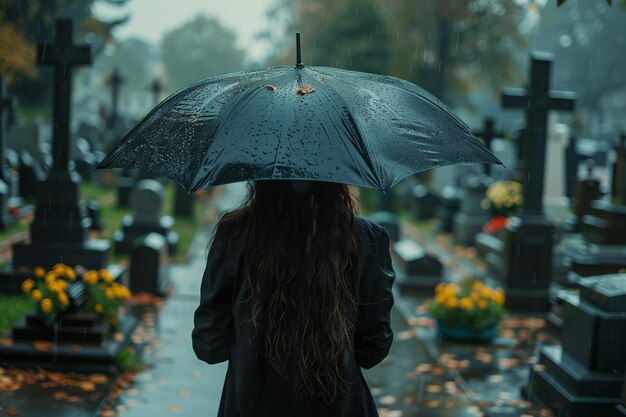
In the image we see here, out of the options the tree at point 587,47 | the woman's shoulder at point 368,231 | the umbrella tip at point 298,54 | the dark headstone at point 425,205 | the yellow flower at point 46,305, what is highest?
the tree at point 587,47

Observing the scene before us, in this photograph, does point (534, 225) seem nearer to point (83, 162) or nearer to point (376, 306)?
point (376, 306)

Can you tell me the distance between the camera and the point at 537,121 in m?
9.95

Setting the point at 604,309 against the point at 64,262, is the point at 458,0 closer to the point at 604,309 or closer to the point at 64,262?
the point at 64,262

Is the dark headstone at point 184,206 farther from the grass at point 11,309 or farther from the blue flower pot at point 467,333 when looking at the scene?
the blue flower pot at point 467,333

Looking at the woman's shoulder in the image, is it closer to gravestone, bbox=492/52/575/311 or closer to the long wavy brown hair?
the long wavy brown hair

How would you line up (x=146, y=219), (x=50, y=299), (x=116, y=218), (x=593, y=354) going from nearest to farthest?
(x=593, y=354) → (x=50, y=299) → (x=146, y=219) → (x=116, y=218)

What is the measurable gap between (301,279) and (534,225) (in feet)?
25.5

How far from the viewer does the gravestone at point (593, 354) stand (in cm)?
539

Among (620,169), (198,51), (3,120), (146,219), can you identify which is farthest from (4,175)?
(198,51)

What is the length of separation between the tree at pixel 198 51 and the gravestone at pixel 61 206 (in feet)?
257

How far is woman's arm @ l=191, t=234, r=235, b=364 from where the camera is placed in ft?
9.23

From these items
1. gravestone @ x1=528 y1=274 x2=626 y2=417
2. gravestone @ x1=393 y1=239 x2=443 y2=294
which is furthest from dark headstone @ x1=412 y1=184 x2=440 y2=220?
gravestone @ x1=528 y1=274 x2=626 y2=417

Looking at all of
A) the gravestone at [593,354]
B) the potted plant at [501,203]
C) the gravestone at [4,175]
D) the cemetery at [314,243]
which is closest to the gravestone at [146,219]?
the cemetery at [314,243]

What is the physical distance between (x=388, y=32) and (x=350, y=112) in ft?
86.4
